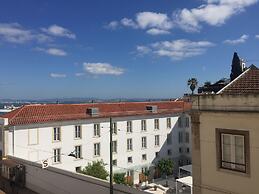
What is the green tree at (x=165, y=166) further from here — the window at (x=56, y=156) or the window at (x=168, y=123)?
the window at (x=56, y=156)

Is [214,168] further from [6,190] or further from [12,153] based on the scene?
[12,153]

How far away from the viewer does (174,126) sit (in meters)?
59.8

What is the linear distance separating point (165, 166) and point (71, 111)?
1782 cm

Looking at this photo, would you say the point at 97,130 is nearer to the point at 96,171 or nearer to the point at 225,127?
the point at 96,171

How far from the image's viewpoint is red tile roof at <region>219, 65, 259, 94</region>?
16984 millimetres

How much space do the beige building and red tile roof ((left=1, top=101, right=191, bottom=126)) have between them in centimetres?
2072

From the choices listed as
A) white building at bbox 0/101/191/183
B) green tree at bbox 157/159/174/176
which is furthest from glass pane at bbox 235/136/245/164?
green tree at bbox 157/159/174/176

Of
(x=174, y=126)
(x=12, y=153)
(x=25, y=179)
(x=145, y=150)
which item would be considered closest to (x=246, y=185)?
(x=25, y=179)

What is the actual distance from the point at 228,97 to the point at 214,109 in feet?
2.98

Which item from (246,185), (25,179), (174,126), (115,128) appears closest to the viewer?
(246,185)

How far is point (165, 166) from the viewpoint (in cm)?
5406

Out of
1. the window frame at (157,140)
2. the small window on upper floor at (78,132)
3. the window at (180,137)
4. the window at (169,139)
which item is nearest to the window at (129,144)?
the window frame at (157,140)

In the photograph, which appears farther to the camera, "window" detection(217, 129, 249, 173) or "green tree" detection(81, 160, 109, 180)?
"green tree" detection(81, 160, 109, 180)

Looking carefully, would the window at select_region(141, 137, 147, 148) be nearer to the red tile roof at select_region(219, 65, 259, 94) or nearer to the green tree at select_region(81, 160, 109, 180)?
the green tree at select_region(81, 160, 109, 180)
